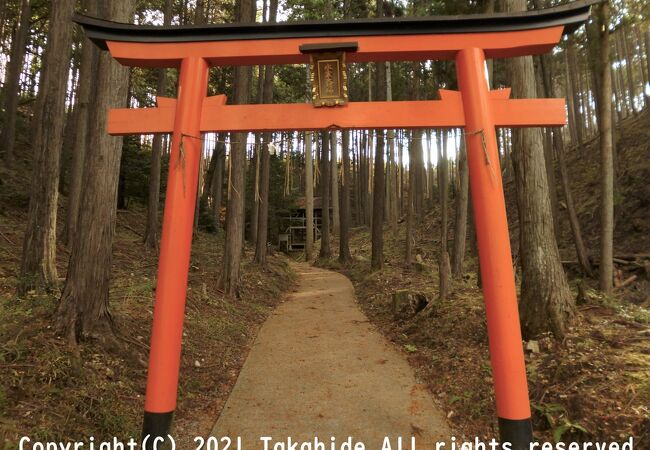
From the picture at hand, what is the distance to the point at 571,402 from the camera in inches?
150

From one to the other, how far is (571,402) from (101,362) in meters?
5.01

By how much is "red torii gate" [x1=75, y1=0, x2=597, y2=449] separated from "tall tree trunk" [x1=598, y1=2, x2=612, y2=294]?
3863 millimetres

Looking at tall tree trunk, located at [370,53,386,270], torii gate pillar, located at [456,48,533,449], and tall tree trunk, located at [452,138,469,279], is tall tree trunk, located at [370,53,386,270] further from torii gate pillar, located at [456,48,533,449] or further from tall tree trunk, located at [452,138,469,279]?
torii gate pillar, located at [456,48,533,449]

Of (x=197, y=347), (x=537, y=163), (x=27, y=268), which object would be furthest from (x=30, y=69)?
(x=537, y=163)

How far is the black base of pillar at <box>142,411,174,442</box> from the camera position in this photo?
3.45 metres

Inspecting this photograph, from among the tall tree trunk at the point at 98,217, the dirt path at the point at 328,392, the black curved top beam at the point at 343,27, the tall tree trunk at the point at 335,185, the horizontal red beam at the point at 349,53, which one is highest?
the tall tree trunk at the point at 335,185

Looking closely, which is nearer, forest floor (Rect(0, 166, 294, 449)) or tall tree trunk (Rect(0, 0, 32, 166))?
forest floor (Rect(0, 166, 294, 449))

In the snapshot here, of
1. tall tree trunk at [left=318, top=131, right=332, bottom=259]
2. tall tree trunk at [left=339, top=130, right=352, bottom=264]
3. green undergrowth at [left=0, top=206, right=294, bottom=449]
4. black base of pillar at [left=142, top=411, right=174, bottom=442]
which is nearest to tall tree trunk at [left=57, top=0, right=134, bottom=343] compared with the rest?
green undergrowth at [left=0, top=206, right=294, bottom=449]

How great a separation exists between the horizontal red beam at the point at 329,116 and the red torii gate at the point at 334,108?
10 millimetres

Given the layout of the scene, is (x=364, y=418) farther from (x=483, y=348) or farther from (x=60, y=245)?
(x=60, y=245)

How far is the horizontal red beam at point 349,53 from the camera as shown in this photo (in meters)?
3.99

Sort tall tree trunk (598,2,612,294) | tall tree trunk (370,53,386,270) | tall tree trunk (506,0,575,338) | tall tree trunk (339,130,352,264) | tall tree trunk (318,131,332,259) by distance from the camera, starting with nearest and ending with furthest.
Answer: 1. tall tree trunk (506,0,575,338)
2. tall tree trunk (598,2,612,294)
3. tall tree trunk (370,53,386,270)
4. tall tree trunk (339,130,352,264)
5. tall tree trunk (318,131,332,259)

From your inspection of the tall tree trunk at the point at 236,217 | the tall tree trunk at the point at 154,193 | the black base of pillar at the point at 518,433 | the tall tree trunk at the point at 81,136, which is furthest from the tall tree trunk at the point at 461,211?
the tall tree trunk at the point at 81,136

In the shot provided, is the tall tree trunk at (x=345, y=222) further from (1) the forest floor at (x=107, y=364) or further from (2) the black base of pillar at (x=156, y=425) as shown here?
(2) the black base of pillar at (x=156, y=425)
